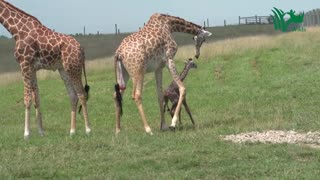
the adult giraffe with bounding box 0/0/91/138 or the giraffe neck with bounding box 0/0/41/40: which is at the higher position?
the giraffe neck with bounding box 0/0/41/40

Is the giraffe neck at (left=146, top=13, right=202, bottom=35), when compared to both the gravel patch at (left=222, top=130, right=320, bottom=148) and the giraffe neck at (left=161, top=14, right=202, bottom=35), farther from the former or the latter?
the gravel patch at (left=222, top=130, right=320, bottom=148)

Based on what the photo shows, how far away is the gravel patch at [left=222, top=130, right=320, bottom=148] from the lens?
9.63 m

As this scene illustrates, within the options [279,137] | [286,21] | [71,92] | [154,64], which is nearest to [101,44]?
[286,21]

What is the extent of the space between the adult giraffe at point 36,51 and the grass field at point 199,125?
96 cm

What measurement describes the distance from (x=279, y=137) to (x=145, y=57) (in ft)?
11.4

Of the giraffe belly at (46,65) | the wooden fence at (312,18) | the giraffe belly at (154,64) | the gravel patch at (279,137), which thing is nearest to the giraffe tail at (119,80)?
the giraffe belly at (154,64)

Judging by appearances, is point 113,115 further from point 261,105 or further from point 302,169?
point 302,169

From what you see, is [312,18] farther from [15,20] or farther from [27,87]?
[27,87]

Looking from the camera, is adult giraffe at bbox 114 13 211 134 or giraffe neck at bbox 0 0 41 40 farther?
adult giraffe at bbox 114 13 211 134

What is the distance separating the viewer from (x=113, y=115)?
56.1ft

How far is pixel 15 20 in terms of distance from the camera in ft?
38.4

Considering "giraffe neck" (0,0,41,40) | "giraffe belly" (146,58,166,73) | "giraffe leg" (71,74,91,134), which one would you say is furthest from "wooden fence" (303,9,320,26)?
"giraffe neck" (0,0,41,40)

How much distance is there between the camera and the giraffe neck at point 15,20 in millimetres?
11539

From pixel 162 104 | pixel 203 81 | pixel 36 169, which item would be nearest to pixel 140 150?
pixel 36 169
